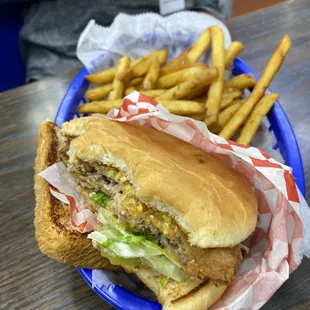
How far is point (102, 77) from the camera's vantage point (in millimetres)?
1859

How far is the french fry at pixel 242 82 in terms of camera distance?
177 centimetres

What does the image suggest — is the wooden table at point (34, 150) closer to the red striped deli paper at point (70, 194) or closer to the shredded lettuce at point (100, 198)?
the red striped deli paper at point (70, 194)

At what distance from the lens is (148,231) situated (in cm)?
122

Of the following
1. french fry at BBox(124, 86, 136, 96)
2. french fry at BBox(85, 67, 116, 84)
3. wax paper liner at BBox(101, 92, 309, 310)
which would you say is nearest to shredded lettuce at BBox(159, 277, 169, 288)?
wax paper liner at BBox(101, 92, 309, 310)

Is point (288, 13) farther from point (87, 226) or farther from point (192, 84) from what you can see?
point (87, 226)

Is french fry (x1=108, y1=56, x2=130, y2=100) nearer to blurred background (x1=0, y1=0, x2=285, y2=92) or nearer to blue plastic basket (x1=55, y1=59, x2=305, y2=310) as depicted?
blue plastic basket (x1=55, y1=59, x2=305, y2=310)

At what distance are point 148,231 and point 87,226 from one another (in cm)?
27

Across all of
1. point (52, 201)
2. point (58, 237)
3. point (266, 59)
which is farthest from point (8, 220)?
point (266, 59)

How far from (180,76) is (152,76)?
12 centimetres

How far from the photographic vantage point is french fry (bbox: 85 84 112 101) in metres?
1.83

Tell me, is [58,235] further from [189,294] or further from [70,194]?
[189,294]

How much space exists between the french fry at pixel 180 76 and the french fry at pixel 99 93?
23cm

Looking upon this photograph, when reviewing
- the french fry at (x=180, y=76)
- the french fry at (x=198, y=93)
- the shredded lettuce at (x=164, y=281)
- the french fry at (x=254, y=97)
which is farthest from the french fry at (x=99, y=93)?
the shredded lettuce at (x=164, y=281)

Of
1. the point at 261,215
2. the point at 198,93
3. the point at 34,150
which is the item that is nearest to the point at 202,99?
the point at 198,93
